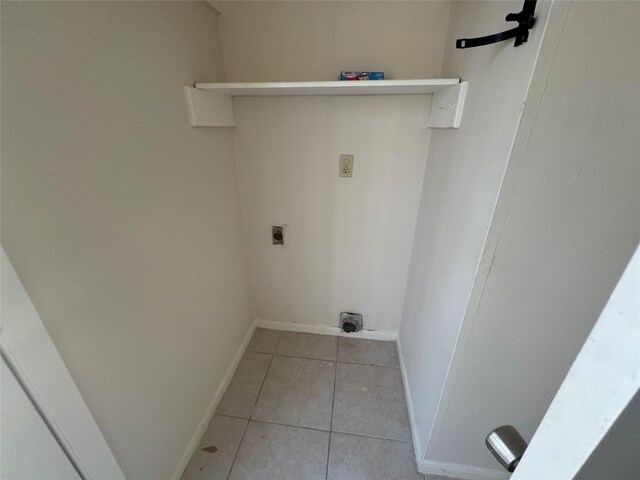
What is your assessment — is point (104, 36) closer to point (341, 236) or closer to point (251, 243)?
point (251, 243)

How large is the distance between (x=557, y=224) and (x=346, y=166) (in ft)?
3.13

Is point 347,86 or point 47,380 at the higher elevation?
point 347,86

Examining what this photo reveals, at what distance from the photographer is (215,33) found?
1.23m

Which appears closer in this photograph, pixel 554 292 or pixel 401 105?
pixel 554 292

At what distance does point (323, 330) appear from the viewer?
6.23 ft

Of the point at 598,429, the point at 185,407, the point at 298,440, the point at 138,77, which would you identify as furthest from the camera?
the point at 298,440

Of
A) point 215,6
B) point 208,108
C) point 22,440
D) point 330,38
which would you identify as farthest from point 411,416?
point 215,6

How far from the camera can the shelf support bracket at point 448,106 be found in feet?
3.06

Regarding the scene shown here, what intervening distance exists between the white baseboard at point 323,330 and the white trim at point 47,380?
3.97 feet

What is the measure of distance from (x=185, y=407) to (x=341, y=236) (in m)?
1.15

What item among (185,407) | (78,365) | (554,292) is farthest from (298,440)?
(554,292)

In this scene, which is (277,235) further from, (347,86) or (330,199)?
(347,86)

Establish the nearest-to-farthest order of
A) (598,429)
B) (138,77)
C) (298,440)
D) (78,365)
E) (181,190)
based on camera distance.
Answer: (598,429) → (78,365) → (138,77) → (181,190) → (298,440)

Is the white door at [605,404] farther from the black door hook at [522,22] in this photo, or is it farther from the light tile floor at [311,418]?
the light tile floor at [311,418]
